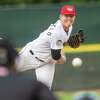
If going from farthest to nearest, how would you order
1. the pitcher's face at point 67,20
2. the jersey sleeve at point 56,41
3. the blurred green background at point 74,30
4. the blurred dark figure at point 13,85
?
the blurred green background at point 74,30
the jersey sleeve at point 56,41
the pitcher's face at point 67,20
the blurred dark figure at point 13,85

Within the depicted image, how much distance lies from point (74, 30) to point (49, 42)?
15.8 ft

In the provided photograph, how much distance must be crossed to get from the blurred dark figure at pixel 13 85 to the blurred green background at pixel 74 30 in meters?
10.7

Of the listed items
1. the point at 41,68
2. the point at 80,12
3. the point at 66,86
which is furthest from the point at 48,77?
the point at 80,12

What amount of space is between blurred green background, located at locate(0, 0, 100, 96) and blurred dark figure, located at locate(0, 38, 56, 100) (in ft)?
35.2

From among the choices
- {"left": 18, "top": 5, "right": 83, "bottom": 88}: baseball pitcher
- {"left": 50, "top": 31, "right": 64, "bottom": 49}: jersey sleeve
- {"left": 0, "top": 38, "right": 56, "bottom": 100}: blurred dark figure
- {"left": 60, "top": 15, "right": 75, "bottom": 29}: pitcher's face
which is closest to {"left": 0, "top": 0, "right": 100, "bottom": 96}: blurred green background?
{"left": 18, "top": 5, "right": 83, "bottom": 88}: baseball pitcher

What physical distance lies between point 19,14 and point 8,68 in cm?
1162

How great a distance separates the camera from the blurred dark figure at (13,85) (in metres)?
3.85

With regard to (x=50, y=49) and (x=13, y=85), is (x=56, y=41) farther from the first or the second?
(x=13, y=85)

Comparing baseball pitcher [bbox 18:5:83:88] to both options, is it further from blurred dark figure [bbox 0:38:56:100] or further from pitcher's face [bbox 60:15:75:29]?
blurred dark figure [bbox 0:38:56:100]

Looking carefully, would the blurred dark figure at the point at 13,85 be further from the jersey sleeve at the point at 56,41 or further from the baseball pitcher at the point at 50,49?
the jersey sleeve at the point at 56,41

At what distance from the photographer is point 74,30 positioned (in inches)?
588

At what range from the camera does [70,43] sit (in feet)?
34.3

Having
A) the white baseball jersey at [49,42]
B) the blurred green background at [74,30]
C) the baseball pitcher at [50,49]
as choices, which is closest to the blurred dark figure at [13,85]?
the baseball pitcher at [50,49]

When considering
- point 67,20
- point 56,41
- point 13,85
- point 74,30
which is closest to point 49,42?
point 56,41
